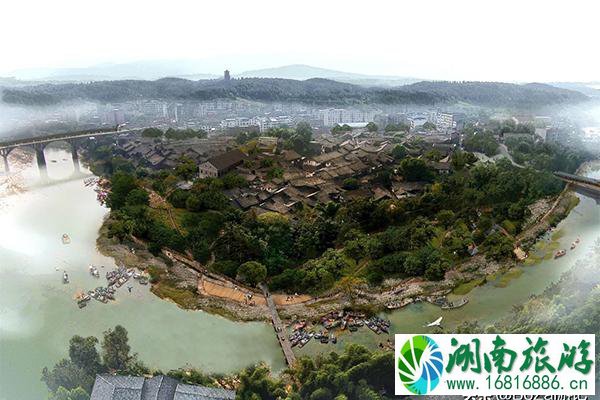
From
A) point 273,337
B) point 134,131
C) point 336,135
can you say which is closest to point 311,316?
point 273,337

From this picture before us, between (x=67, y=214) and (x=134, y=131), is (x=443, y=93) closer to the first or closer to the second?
(x=134, y=131)

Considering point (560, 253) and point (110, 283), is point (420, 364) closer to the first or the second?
point (110, 283)

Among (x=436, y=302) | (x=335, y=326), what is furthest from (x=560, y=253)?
(x=335, y=326)

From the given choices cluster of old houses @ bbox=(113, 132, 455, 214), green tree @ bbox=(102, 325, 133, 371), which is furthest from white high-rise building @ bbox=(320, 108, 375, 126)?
green tree @ bbox=(102, 325, 133, 371)

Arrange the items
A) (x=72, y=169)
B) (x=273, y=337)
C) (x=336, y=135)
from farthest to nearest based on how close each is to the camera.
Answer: (x=336, y=135) → (x=72, y=169) → (x=273, y=337)

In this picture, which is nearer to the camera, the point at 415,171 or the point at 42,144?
the point at 415,171

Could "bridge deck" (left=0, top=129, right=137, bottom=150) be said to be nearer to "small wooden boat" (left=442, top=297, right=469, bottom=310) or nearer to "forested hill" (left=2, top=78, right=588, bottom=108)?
"forested hill" (left=2, top=78, right=588, bottom=108)

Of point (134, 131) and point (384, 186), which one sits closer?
point (384, 186)

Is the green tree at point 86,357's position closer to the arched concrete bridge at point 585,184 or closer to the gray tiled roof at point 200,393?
the gray tiled roof at point 200,393
